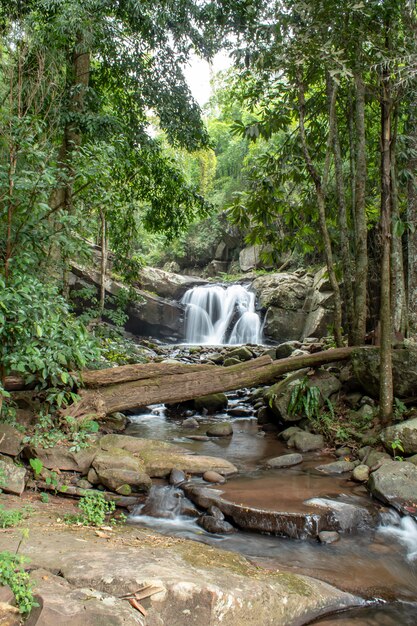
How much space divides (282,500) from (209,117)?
31683 mm

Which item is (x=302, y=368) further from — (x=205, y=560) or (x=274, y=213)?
(x=205, y=560)

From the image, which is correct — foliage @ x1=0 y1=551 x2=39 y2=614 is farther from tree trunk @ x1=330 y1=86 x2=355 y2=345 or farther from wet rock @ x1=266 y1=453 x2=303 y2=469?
tree trunk @ x1=330 y1=86 x2=355 y2=345

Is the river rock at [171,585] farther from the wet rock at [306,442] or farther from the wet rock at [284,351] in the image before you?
the wet rock at [284,351]

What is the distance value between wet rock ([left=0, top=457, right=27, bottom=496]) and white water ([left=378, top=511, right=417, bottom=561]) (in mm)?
3623

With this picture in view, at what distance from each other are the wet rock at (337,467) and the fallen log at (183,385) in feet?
6.40

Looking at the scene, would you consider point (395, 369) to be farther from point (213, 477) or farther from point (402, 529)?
point (213, 477)

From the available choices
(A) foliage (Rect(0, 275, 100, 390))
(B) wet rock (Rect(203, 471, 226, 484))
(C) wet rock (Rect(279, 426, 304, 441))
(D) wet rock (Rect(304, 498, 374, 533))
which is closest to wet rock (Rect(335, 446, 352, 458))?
(C) wet rock (Rect(279, 426, 304, 441))

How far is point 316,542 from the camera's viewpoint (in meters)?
4.17

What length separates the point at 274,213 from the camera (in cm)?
909

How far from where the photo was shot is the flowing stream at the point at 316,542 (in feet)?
11.1

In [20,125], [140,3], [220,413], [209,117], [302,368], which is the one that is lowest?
[220,413]

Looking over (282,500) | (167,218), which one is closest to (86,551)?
(282,500)

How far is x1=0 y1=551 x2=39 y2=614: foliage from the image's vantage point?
2.25 m

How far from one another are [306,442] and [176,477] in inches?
92.7
